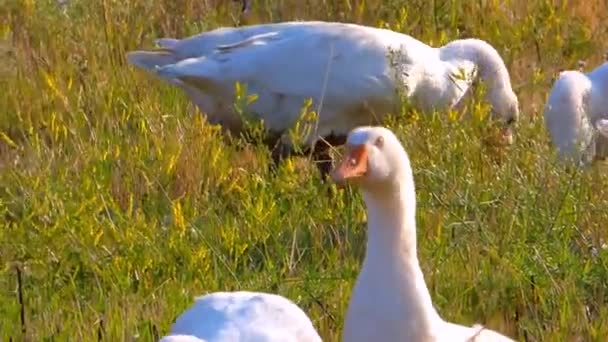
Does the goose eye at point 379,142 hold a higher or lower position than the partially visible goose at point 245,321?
higher

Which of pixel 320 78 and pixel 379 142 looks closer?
pixel 379 142

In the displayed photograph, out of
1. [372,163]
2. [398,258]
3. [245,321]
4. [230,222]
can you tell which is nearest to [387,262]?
[398,258]

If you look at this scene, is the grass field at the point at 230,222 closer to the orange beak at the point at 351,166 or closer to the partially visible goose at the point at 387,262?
the partially visible goose at the point at 387,262

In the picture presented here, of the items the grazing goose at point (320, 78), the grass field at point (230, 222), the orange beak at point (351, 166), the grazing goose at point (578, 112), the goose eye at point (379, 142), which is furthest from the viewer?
the grazing goose at point (320, 78)

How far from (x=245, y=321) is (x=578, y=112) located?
8.96 feet

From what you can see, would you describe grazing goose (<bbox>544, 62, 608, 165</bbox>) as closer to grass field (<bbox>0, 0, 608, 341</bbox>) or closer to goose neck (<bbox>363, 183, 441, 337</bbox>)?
grass field (<bbox>0, 0, 608, 341</bbox>)

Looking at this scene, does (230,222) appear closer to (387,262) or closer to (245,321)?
(245,321)

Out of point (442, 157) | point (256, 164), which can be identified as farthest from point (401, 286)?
point (256, 164)

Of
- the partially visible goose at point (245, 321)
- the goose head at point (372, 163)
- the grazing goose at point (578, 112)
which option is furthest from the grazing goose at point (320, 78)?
the goose head at point (372, 163)

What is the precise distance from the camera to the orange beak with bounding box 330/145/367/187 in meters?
4.27

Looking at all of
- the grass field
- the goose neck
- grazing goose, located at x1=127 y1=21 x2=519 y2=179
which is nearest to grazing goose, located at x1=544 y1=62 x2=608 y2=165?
the grass field

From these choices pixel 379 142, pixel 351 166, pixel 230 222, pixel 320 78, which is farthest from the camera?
pixel 320 78

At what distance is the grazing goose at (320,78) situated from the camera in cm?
702

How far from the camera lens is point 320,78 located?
7031 mm
